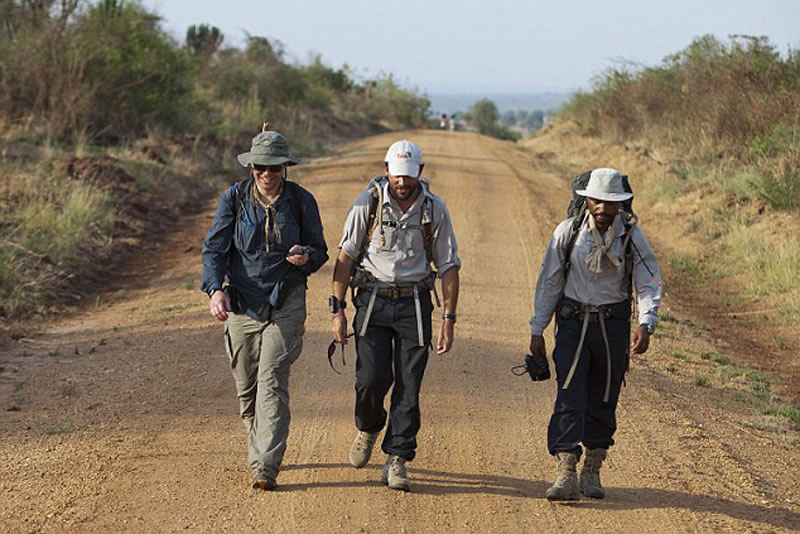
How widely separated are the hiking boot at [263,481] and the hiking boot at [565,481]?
1.53m

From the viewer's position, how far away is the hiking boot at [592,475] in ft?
20.1

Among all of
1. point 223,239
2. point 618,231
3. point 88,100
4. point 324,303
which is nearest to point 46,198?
point 324,303

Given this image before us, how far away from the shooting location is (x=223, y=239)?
6062 mm

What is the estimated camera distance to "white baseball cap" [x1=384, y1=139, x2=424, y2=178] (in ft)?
19.2

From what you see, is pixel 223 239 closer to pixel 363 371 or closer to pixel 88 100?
pixel 363 371

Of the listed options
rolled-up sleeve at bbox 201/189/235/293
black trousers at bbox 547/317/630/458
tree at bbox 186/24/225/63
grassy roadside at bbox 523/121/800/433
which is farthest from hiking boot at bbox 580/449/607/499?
tree at bbox 186/24/225/63

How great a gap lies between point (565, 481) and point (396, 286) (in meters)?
1.42

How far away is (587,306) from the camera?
19.6ft

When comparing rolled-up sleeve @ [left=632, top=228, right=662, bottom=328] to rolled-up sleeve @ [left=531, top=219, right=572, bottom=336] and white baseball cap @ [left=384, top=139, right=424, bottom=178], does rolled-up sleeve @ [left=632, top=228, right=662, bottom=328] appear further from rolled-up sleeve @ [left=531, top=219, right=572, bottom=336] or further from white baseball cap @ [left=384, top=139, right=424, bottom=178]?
white baseball cap @ [left=384, top=139, right=424, bottom=178]

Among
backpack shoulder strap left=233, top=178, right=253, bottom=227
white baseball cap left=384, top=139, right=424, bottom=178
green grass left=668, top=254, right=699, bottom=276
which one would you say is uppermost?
white baseball cap left=384, top=139, right=424, bottom=178

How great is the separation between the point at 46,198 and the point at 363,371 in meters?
9.75

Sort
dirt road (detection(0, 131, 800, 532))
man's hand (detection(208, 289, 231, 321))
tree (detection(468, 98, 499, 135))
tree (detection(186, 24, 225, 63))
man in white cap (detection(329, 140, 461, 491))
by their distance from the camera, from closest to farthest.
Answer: dirt road (detection(0, 131, 800, 532)), man's hand (detection(208, 289, 231, 321)), man in white cap (detection(329, 140, 461, 491)), tree (detection(186, 24, 225, 63)), tree (detection(468, 98, 499, 135))

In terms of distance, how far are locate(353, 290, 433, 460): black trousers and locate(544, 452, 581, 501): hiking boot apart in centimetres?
81

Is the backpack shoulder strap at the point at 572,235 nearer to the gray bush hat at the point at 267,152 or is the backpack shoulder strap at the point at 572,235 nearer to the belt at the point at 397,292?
the belt at the point at 397,292
